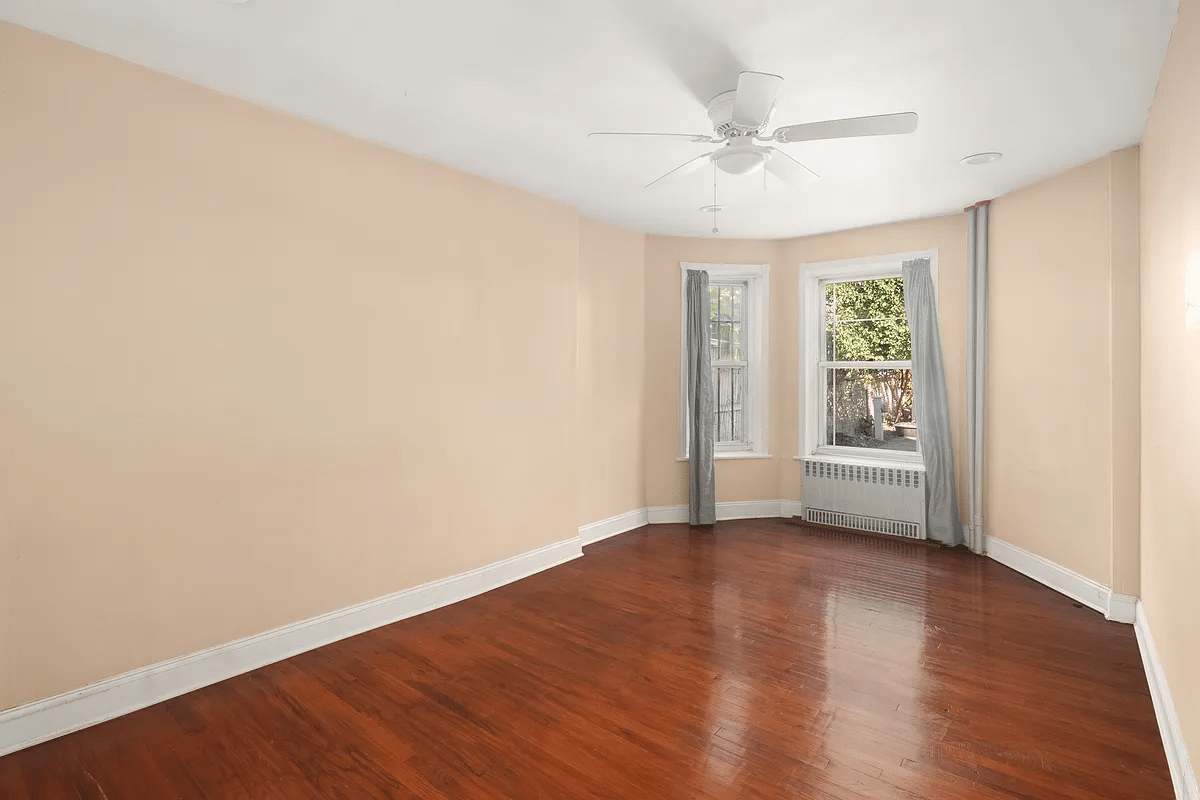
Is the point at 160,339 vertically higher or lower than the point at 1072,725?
higher

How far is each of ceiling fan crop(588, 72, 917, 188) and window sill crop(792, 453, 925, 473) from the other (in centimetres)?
299

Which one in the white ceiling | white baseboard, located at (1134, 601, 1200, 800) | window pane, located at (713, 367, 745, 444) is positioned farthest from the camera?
window pane, located at (713, 367, 745, 444)

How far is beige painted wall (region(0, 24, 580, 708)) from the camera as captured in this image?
2398 mm

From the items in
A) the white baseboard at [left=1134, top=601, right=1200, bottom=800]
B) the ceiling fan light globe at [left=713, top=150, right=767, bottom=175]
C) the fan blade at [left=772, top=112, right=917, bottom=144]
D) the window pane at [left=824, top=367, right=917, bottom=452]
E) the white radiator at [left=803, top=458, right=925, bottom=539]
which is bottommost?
the white baseboard at [left=1134, top=601, right=1200, bottom=800]

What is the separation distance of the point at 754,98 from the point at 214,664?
133 inches

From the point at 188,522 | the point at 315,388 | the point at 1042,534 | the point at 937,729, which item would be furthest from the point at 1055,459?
the point at 188,522

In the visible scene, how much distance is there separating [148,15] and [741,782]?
345 cm

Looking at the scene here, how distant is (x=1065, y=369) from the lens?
3951mm

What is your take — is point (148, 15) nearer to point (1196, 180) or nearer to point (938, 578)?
point (1196, 180)

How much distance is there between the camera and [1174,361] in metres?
2.39

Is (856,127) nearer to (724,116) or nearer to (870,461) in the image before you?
(724,116)

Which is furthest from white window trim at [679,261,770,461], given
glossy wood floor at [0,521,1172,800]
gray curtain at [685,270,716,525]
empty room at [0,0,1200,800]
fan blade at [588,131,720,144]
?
fan blade at [588,131,720,144]

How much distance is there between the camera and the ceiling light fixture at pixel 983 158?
11.9ft

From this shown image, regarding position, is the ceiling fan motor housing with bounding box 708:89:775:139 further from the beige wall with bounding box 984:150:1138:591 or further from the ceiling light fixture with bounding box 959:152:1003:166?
the beige wall with bounding box 984:150:1138:591
